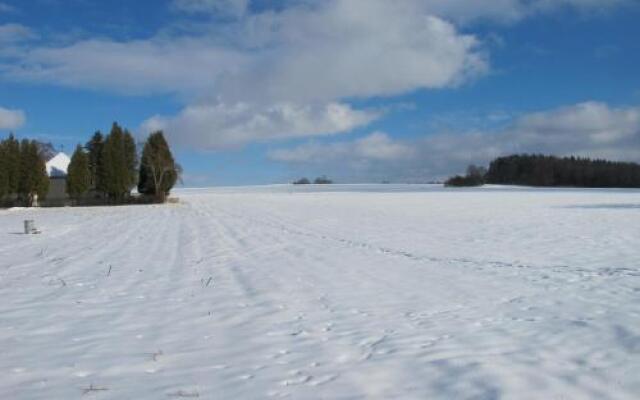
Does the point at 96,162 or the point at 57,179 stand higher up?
the point at 96,162

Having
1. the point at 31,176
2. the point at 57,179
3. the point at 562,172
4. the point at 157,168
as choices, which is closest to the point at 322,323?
the point at 31,176

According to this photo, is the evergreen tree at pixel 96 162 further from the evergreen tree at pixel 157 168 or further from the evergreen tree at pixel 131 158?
the evergreen tree at pixel 157 168

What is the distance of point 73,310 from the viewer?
9.62 meters

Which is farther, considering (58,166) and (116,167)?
(58,166)

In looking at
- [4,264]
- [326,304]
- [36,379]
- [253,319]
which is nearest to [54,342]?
[36,379]

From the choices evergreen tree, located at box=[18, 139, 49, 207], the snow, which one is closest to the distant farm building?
the snow

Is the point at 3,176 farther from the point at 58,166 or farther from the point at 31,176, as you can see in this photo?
the point at 58,166

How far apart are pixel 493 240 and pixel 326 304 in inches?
527

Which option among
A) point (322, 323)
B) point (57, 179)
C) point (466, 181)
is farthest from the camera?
Result: point (466, 181)

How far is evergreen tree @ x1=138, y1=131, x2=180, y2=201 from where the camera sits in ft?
214

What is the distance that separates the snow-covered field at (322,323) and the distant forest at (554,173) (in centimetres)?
10274

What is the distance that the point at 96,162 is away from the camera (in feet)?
222

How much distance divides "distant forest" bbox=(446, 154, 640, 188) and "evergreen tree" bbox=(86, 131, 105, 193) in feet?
237

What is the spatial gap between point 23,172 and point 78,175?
5.44m
